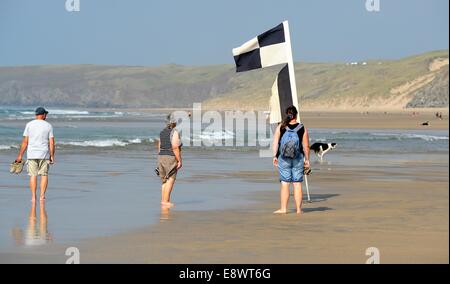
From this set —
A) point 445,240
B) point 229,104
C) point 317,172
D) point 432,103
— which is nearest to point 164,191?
point 445,240

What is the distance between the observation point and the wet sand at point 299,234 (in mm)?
9148

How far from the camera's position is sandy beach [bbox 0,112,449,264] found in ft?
30.4

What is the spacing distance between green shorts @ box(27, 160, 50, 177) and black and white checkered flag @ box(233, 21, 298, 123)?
3.18m

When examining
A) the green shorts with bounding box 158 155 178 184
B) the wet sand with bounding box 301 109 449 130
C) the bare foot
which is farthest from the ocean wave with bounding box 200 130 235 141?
the bare foot

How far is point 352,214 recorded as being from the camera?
41.4 ft

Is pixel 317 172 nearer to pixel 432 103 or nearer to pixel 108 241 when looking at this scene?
pixel 108 241

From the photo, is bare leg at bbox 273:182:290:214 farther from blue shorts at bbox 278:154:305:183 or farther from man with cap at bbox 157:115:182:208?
man with cap at bbox 157:115:182:208

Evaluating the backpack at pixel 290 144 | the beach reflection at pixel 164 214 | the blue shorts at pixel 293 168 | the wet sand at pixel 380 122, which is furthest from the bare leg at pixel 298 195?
the wet sand at pixel 380 122

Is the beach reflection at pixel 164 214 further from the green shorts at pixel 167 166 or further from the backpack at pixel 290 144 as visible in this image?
the backpack at pixel 290 144

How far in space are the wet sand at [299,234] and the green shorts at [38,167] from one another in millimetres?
2235
